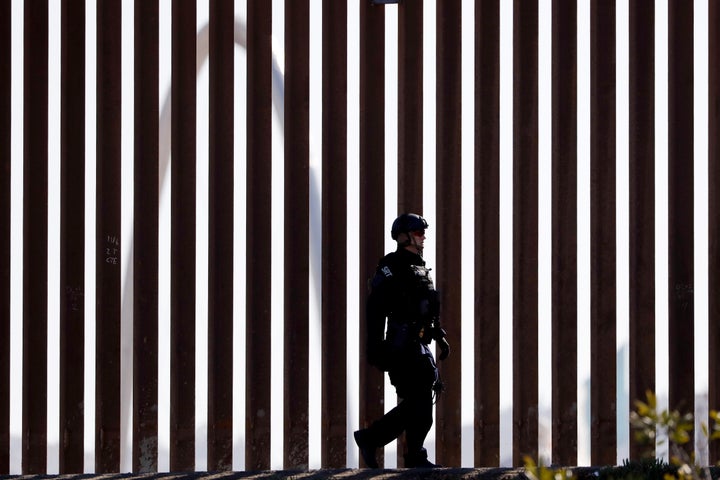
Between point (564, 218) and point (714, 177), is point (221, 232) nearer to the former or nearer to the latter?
point (564, 218)

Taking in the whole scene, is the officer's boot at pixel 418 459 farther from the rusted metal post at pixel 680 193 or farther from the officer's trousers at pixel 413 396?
the rusted metal post at pixel 680 193

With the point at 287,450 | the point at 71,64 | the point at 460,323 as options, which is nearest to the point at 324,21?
the point at 71,64

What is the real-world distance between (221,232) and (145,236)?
1.50 ft

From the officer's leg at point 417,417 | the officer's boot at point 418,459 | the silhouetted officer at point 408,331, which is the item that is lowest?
the officer's boot at point 418,459

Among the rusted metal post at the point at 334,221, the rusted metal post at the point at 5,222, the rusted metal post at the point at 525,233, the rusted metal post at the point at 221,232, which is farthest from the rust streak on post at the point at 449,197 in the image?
the rusted metal post at the point at 5,222

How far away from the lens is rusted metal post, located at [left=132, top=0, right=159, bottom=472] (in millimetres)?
6852

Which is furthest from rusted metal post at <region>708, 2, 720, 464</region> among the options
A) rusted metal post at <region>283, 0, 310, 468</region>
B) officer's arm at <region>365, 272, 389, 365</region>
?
rusted metal post at <region>283, 0, 310, 468</region>

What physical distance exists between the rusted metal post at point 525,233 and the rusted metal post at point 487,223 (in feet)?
0.36

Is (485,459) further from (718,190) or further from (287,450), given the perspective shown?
(718,190)

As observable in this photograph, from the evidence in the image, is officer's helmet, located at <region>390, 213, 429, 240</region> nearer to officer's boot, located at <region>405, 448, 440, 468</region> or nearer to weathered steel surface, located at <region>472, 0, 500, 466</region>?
weathered steel surface, located at <region>472, 0, 500, 466</region>

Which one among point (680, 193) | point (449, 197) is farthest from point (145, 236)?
point (680, 193)

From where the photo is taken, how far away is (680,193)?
280 inches

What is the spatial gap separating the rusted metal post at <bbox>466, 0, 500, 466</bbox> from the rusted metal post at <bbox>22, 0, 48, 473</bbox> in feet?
8.48

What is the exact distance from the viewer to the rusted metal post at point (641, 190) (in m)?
7.04
